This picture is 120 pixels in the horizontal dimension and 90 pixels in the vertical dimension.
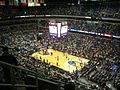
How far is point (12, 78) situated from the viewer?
4090 mm

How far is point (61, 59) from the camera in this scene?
92.2ft

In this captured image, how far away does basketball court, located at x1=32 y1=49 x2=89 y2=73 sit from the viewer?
25.2 meters

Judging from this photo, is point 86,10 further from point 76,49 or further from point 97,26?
point 76,49

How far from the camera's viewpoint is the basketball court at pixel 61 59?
25227mm

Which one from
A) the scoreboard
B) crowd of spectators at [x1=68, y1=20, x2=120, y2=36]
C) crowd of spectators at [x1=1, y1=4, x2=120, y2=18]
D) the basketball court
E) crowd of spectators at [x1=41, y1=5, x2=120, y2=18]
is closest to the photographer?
the basketball court

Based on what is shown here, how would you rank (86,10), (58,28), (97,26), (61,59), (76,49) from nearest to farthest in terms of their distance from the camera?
(58,28) → (61,59) → (76,49) → (97,26) → (86,10)

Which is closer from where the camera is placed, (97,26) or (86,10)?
(97,26)

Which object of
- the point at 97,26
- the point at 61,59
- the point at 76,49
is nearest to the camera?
the point at 61,59

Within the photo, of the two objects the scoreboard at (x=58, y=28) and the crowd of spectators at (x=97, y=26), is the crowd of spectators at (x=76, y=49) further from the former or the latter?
the scoreboard at (x=58, y=28)

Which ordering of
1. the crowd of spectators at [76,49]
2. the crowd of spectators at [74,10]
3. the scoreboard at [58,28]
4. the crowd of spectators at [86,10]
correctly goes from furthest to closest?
1. the crowd of spectators at [74,10]
2. the crowd of spectators at [86,10]
3. the scoreboard at [58,28]
4. the crowd of spectators at [76,49]

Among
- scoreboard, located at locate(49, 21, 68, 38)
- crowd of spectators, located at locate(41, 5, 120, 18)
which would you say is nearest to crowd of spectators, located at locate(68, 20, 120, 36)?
crowd of spectators, located at locate(41, 5, 120, 18)

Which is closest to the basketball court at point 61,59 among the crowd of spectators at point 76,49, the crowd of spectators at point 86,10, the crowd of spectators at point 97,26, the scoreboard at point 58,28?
the crowd of spectators at point 76,49

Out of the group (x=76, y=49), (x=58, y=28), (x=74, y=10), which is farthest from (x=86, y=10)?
(x=58, y=28)

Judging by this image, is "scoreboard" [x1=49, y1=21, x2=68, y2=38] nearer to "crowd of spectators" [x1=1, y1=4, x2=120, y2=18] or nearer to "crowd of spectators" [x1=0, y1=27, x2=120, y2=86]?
"crowd of spectators" [x1=0, y1=27, x2=120, y2=86]
